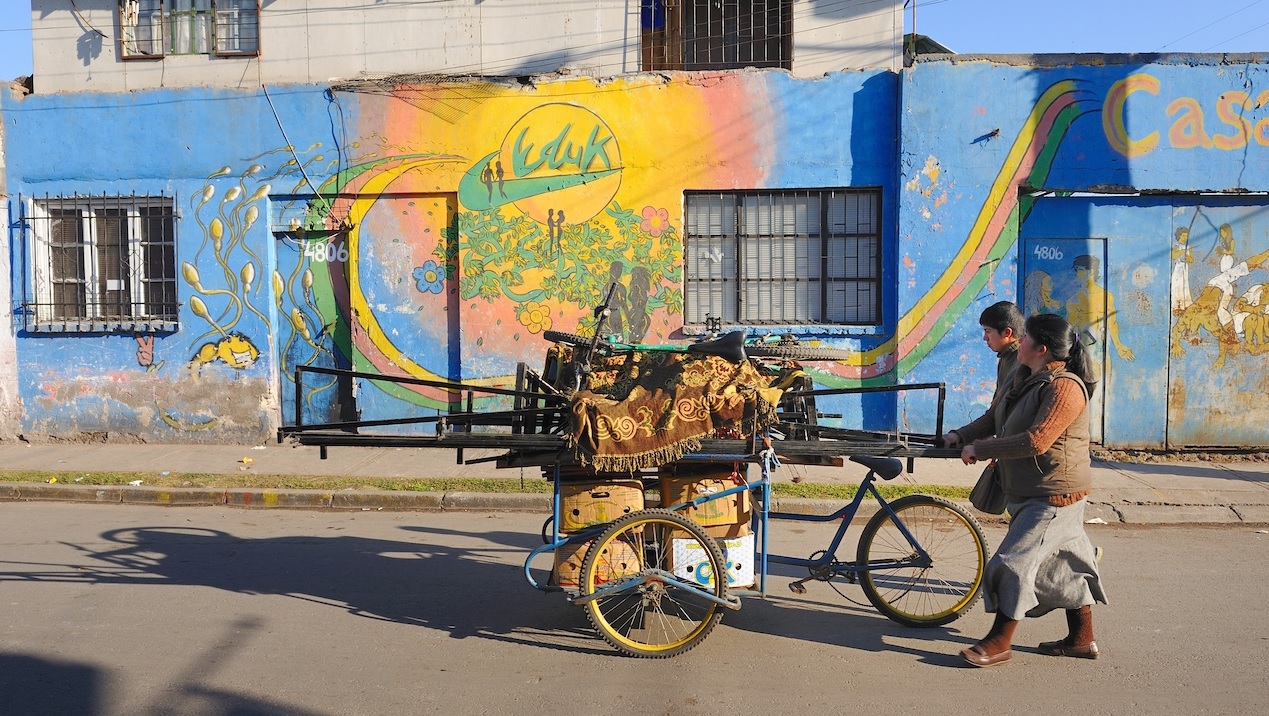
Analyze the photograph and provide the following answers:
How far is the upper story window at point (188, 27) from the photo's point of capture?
37.5 ft

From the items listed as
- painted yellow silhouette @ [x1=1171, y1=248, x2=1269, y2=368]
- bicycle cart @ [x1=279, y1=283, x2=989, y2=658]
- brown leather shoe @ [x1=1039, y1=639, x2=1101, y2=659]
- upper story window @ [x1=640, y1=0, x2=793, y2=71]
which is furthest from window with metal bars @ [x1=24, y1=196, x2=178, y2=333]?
painted yellow silhouette @ [x1=1171, y1=248, x2=1269, y2=368]

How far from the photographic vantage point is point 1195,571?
6.29 meters

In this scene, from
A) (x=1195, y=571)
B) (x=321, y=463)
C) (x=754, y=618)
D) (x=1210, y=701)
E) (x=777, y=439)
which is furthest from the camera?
(x=321, y=463)

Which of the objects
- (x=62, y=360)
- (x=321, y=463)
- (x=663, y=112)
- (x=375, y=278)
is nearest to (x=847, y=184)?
(x=663, y=112)

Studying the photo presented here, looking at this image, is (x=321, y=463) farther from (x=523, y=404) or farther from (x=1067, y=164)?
(x=1067, y=164)

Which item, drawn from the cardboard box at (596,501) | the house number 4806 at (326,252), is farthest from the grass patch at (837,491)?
the house number 4806 at (326,252)

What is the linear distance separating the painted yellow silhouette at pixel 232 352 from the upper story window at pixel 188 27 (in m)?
3.42

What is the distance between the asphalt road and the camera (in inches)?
168

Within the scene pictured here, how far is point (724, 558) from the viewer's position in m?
4.94

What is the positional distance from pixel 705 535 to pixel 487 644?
129 cm

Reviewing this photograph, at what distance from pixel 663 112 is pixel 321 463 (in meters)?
5.30

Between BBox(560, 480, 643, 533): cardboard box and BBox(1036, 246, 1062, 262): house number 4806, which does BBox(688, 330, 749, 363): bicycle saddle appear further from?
BBox(1036, 246, 1062, 262): house number 4806

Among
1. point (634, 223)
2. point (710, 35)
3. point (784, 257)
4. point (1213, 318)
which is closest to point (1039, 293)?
point (1213, 318)

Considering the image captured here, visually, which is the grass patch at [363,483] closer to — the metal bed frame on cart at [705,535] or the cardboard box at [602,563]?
the metal bed frame on cart at [705,535]
